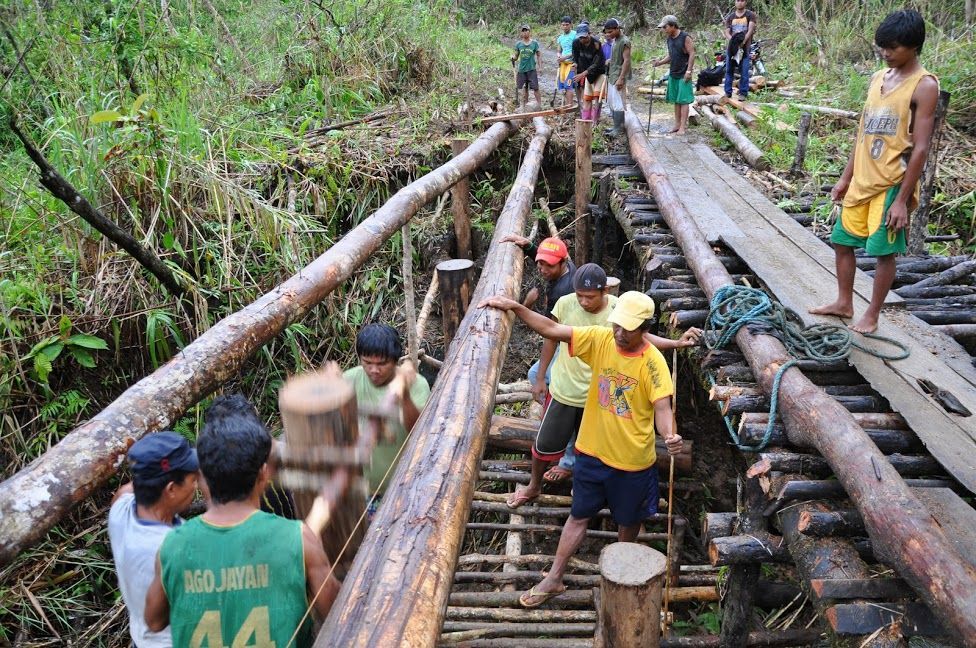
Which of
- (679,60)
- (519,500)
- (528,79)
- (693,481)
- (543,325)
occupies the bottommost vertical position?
(693,481)

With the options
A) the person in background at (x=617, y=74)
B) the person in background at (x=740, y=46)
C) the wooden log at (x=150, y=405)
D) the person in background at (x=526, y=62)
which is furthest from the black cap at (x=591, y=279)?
the person in background at (x=740, y=46)

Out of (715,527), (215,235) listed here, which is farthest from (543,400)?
(215,235)

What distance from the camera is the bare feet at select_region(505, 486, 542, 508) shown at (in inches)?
188

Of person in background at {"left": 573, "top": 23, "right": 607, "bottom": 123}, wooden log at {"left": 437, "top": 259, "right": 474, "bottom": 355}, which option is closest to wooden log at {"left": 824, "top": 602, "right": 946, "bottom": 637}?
wooden log at {"left": 437, "top": 259, "right": 474, "bottom": 355}

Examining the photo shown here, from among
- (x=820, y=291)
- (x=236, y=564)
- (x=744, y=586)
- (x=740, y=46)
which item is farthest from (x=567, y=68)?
(x=236, y=564)

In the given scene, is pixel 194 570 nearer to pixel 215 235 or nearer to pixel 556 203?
pixel 215 235

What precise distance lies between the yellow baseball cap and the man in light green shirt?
3.70 feet

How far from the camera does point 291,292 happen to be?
3.38m

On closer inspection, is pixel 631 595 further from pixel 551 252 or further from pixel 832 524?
pixel 551 252

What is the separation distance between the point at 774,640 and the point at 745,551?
0.84 m

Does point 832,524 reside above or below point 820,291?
below

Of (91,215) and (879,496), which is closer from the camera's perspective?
(879,496)

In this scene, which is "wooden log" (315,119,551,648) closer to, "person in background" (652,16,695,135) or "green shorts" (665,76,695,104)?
"person in background" (652,16,695,135)

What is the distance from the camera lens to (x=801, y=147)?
324 inches
